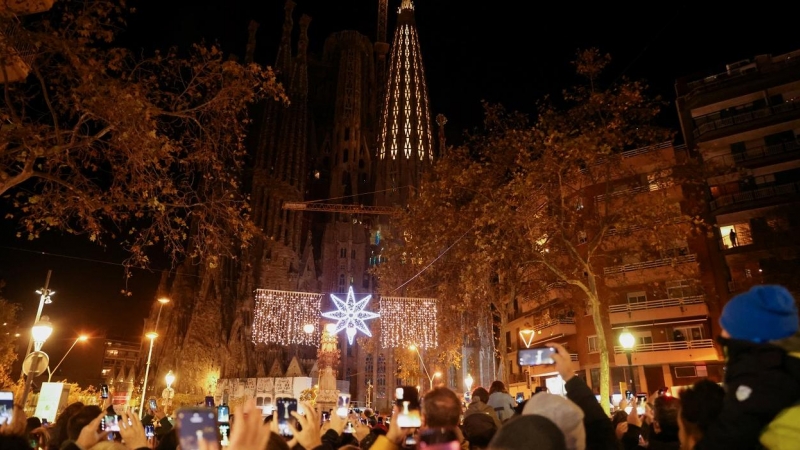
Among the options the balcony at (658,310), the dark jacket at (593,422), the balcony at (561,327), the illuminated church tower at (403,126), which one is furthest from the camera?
the illuminated church tower at (403,126)

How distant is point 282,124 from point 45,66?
63.8 m

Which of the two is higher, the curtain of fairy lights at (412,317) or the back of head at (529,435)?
the curtain of fairy lights at (412,317)

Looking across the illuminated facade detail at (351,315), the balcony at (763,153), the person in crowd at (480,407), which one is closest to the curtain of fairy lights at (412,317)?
the illuminated facade detail at (351,315)

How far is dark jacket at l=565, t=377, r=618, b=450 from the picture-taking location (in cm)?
323

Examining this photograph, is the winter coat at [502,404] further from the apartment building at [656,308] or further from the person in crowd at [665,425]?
the apartment building at [656,308]

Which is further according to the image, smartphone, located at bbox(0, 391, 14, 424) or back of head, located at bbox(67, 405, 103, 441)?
smartphone, located at bbox(0, 391, 14, 424)

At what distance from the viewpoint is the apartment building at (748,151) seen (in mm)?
26719

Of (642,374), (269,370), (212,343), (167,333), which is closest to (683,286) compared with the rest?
(642,374)

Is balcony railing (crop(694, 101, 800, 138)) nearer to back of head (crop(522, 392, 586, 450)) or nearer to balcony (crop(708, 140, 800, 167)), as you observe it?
balcony (crop(708, 140, 800, 167))

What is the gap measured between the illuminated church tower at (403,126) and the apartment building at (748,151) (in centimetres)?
4756

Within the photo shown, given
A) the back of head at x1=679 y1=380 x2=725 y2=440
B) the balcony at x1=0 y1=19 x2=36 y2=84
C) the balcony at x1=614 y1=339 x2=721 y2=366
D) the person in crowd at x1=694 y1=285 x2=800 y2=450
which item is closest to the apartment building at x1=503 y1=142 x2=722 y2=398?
the balcony at x1=614 y1=339 x2=721 y2=366

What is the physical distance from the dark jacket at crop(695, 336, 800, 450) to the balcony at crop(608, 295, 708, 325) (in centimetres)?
2990

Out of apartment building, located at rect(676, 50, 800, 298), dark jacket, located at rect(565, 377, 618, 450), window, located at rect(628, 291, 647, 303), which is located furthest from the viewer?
window, located at rect(628, 291, 647, 303)

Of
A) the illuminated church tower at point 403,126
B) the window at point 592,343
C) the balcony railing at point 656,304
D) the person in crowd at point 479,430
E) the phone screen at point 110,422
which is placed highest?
the illuminated church tower at point 403,126
